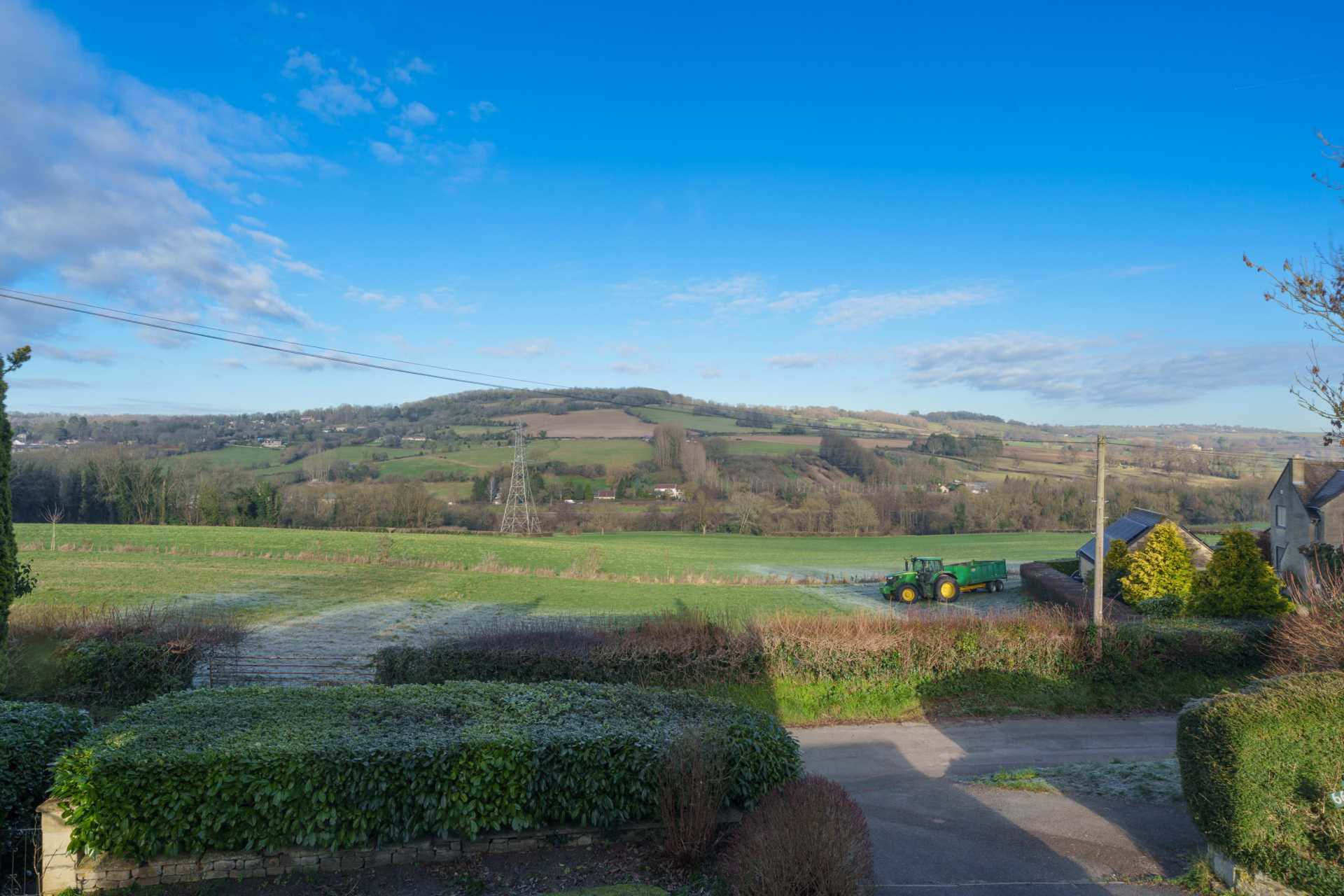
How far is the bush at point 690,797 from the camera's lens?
6.64m

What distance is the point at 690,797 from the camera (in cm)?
671

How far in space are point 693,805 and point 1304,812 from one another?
5077mm

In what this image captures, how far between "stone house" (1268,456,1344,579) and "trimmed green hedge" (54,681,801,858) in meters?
30.4

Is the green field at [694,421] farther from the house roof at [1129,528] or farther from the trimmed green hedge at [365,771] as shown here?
the trimmed green hedge at [365,771]

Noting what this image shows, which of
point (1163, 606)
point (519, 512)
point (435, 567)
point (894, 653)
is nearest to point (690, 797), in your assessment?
point (894, 653)

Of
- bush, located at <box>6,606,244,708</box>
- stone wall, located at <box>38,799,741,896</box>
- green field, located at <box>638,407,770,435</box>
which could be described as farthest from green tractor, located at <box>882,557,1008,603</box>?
green field, located at <box>638,407,770,435</box>

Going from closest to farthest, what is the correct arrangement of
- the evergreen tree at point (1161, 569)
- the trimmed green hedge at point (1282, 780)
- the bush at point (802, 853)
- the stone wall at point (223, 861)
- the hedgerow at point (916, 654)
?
the bush at point (802, 853) → the trimmed green hedge at point (1282, 780) → the stone wall at point (223, 861) → the hedgerow at point (916, 654) → the evergreen tree at point (1161, 569)

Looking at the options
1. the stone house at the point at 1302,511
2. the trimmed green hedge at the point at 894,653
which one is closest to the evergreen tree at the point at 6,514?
the trimmed green hedge at the point at 894,653

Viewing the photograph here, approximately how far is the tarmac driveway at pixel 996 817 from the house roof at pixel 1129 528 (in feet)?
60.7

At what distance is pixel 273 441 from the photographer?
249 feet

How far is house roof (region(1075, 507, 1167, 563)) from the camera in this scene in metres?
29.5

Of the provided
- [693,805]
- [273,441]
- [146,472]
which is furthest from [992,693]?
[273,441]

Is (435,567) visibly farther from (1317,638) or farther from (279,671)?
(1317,638)

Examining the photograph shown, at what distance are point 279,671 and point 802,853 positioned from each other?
1513cm
